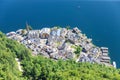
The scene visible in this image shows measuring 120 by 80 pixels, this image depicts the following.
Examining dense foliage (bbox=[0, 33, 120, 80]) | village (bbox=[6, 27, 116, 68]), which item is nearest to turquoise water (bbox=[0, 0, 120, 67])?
village (bbox=[6, 27, 116, 68])

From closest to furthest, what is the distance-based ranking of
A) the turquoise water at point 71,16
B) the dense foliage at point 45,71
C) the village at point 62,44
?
the dense foliage at point 45,71
the village at point 62,44
the turquoise water at point 71,16

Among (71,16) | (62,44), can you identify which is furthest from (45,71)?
(71,16)

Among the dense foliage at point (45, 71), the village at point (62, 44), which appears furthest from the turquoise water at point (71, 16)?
the dense foliage at point (45, 71)

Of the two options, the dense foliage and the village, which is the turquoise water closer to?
the village

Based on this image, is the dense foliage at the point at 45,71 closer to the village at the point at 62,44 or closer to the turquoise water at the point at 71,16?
the village at the point at 62,44

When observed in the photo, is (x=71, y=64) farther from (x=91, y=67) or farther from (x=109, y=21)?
(x=109, y=21)

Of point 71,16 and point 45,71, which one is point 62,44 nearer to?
point 45,71
